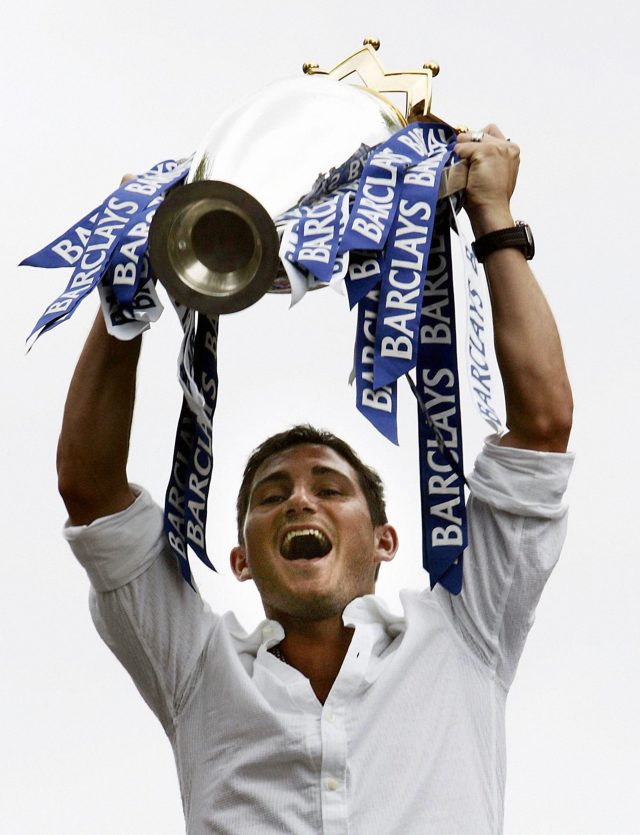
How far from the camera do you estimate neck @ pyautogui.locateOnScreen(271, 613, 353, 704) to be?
4.27 m

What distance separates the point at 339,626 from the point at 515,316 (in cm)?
95

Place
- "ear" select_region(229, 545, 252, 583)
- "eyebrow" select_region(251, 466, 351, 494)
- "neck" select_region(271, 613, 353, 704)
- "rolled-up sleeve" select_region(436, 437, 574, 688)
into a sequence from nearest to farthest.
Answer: "rolled-up sleeve" select_region(436, 437, 574, 688), "neck" select_region(271, 613, 353, 704), "eyebrow" select_region(251, 466, 351, 494), "ear" select_region(229, 545, 252, 583)

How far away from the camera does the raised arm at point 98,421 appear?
13.4 feet

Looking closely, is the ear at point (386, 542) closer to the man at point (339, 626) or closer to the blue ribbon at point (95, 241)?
the man at point (339, 626)

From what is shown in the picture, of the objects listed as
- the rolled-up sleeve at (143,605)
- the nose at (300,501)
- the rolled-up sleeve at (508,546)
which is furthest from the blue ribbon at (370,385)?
the rolled-up sleeve at (143,605)

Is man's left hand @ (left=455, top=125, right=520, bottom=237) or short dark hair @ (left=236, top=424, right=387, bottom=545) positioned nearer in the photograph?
man's left hand @ (left=455, top=125, right=520, bottom=237)

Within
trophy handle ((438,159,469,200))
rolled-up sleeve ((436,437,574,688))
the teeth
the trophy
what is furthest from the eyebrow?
trophy handle ((438,159,469,200))

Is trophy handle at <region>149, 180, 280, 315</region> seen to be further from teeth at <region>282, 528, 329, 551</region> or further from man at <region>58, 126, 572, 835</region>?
teeth at <region>282, 528, 329, 551</region>

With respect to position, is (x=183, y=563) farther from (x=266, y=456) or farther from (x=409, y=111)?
(x=409, y=111)

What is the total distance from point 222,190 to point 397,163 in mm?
563

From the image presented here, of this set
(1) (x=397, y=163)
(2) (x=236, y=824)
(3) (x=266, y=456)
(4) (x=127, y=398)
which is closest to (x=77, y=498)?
(4) (x=127, y=398)

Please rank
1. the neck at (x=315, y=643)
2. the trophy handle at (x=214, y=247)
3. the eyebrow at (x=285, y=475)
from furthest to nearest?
the eyebrow at (x=285, y=475)
the neck at (x=315, y=643)
the trophy handle at (x=214, y=247)

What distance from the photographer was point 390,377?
12.2 ft

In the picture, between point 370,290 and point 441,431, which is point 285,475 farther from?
point 370,290
